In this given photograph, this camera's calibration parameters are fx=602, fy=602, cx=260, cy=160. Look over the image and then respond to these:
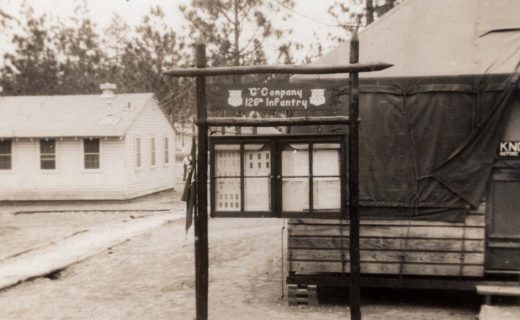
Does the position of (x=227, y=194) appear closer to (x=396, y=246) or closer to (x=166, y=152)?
(x=396, y=246)

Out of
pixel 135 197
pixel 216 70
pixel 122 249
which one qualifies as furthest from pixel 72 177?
pixel 216 70

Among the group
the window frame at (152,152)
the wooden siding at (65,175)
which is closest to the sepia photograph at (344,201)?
the wooden siding at (65,175)

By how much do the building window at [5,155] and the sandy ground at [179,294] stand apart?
11944 millimetres

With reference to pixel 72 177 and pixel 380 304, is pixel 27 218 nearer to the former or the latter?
pixel 72 177

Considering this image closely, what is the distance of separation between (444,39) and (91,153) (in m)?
16.3

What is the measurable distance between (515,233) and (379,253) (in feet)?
5.90

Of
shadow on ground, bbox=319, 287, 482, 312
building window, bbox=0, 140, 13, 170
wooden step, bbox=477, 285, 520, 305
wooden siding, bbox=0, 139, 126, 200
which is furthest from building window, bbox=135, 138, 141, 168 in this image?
wooden step, bbox=477, 285, 520, 305

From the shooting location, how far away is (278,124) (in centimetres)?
586

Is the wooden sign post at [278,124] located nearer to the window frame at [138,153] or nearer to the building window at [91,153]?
the building window at [91,153]

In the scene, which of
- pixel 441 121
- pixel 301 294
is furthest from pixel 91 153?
pixel 441 121

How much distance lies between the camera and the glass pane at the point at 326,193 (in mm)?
5969

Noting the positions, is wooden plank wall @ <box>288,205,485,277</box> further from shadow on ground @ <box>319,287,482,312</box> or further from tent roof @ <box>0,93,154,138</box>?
tent roof @ <box>0,93,154,138</box>

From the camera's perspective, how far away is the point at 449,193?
8.00 m

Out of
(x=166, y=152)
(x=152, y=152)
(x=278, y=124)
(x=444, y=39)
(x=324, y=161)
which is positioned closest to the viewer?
(x=278, y=124)
